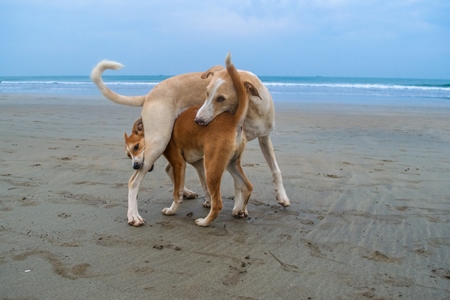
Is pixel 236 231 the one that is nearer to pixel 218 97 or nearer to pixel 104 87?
pixel 218 97

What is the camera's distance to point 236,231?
434 centimetres

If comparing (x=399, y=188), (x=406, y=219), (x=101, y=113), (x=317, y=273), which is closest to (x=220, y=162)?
(x=317, y=273)

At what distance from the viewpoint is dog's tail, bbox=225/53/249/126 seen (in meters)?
4.14

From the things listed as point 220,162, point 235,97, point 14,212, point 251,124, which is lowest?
point 14,212

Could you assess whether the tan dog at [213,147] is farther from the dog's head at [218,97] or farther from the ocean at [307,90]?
the ocean at [307,90]

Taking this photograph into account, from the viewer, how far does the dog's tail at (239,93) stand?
13.6 feet

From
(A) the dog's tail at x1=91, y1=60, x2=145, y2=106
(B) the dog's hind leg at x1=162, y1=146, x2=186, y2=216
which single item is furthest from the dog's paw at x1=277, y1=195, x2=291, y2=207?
(A) the dog's tail at x1=91, y1=60, x2=145, y2=106

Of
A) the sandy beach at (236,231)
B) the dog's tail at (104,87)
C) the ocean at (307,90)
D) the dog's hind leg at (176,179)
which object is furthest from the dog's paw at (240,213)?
the ocean at (307,90)

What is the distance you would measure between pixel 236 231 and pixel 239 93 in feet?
4.27

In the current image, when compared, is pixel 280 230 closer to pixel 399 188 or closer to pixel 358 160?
pixel 399 188

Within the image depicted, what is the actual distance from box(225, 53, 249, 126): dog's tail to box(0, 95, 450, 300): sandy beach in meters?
1.07

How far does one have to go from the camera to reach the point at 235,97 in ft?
14.5

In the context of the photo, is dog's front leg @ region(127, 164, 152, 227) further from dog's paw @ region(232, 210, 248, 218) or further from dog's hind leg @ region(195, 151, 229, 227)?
dog's paw @ region(232, 210, 248, 218)

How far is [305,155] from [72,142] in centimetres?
439
